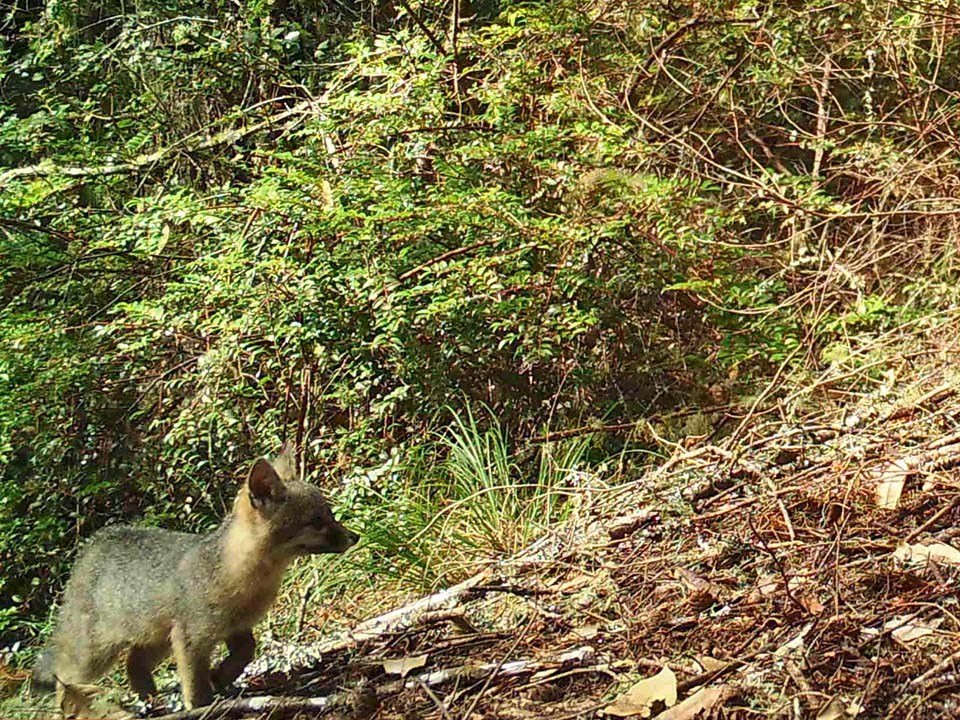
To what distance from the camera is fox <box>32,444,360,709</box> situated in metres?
4.04

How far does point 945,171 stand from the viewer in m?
7.27

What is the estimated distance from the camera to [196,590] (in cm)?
405

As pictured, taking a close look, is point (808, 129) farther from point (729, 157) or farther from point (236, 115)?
point (236, 115)

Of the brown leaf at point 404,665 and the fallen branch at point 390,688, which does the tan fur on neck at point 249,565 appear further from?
the brown leaf at point 404,665

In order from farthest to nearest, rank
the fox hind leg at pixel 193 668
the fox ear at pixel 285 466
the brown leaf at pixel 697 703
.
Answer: the fox ear at pixel 285 466, the fox hind leg at pixel 193 668, the brown leaf at pixel 697 703

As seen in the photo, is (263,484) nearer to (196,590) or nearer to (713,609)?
(196,590)

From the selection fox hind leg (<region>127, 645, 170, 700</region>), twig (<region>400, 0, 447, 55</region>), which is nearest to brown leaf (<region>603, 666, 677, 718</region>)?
fox hind leg (<region>127, 645, 170, 700</region>)

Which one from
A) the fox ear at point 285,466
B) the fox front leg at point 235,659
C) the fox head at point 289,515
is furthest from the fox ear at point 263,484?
the fox front leg at point 235,659

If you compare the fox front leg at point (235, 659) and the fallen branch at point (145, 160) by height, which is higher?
the fallen branch at point (145, 160)

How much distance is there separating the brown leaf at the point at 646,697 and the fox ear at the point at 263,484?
145 centimetres

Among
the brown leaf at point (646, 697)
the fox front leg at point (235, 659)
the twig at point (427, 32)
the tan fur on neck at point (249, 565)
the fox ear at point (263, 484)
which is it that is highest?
the twig at point (427, 32)

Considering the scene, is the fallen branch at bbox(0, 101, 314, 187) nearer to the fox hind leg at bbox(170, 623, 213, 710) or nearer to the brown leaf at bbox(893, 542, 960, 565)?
the fox hind leg at bbox(170, 623, 213, 710)

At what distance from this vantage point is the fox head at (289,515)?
13.5ft

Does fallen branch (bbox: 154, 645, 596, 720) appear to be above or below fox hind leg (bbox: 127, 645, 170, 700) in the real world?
above
